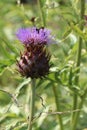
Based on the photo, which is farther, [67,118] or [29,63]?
[67,118]

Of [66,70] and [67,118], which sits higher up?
[66,70]

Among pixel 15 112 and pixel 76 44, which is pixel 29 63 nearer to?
pixel 76 44

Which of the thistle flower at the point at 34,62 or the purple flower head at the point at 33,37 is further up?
the purple flower head at the point at 33,37

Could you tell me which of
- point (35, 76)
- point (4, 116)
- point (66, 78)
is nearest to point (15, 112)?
point (4, 116)

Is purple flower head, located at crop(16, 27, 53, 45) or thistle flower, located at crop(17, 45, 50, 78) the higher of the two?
purple flower head, located at crop(16, 27, 53, 45)

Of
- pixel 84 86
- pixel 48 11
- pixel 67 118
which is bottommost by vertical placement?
pixel 67 118

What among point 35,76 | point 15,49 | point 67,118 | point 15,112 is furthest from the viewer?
point 67,118

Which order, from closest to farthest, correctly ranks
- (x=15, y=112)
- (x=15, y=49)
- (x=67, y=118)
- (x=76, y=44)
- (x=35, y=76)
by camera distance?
(x=35, y=76) → (x=15, y=49) → (x=76, y=44) → (x=15, y=112) → (x=67, y=118)

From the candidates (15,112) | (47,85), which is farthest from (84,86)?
(15,112)
